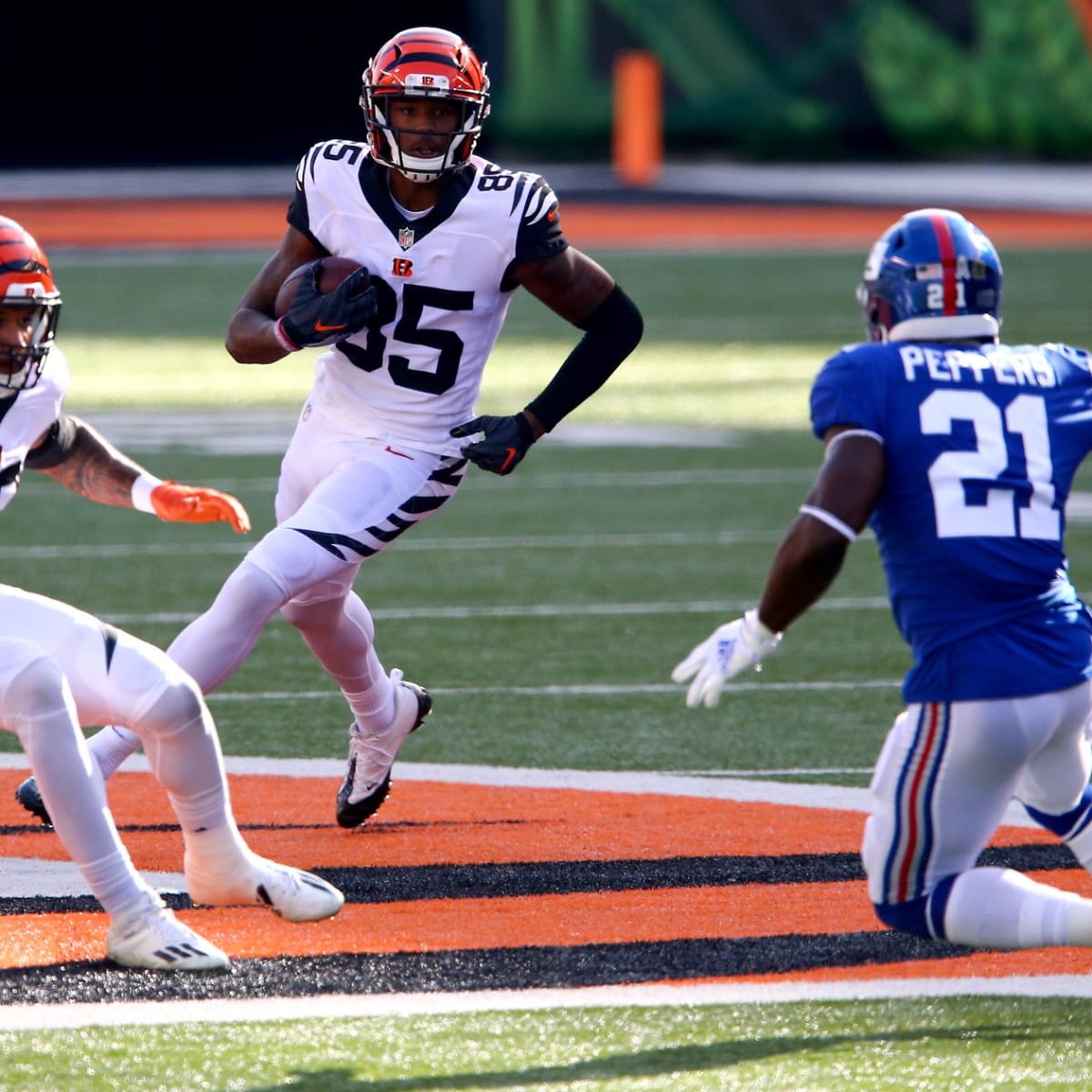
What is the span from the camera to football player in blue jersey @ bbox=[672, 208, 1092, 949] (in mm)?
3619

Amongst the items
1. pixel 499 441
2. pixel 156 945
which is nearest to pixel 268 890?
pixel 156 945

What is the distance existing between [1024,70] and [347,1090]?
29918 millimetres

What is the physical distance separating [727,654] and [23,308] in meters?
1.43

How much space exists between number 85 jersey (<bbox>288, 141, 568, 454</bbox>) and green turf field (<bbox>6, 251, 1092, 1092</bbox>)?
1.18 meters

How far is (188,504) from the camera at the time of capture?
15.3ft

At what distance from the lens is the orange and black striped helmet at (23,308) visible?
4020 mm

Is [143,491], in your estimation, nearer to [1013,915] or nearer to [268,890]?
[268,890]

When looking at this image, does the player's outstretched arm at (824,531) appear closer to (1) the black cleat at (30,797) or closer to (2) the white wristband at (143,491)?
(2) the white wristband at (143,491)

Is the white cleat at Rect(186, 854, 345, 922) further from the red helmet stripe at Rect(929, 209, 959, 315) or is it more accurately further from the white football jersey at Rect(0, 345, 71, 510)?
the red helmet stripe at Rect(929, 209, 959, 315)

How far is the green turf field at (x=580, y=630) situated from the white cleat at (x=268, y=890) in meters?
0.49

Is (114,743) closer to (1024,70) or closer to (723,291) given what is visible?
(723,291)

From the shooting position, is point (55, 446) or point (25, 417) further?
point (55, 446)

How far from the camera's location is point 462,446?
5066 millimetres

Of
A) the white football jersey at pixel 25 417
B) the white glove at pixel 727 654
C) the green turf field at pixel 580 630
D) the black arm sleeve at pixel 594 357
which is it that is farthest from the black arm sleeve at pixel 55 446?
the white glove at pixel 727 654
